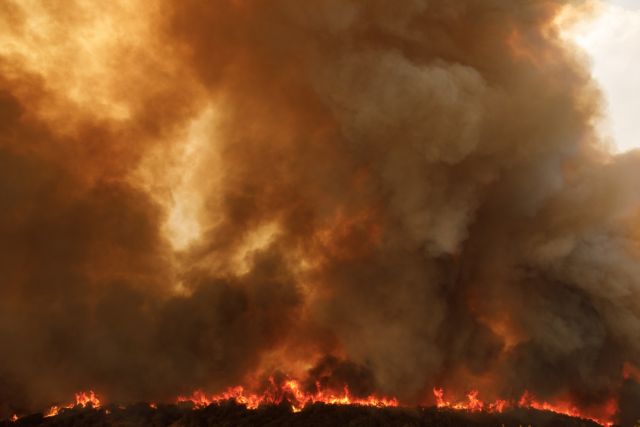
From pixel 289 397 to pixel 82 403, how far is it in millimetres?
11567

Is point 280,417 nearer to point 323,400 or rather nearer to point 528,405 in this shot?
point 323,400

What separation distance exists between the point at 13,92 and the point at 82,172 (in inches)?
239

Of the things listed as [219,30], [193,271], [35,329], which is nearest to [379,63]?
[219,30]

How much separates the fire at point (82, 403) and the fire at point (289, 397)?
15.5ft

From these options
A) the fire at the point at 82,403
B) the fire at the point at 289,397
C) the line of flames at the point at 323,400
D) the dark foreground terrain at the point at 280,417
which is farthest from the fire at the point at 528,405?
the fire at the point at 82,403

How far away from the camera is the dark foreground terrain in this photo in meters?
31.9

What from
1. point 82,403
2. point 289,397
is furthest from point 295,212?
point 82,403

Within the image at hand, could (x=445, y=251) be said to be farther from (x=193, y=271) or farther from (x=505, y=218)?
(x=193, y=271)

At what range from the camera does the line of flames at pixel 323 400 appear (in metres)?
36.0

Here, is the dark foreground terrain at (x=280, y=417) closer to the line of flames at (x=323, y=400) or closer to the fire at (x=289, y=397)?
the line of flames at (x=323, y=400)

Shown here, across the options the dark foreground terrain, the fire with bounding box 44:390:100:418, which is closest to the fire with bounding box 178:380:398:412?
the dark foreground terrain

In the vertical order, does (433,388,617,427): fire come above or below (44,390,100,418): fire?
below

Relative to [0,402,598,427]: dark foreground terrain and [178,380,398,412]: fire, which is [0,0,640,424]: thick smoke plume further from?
[0,402,598,427]: dark foreground terrain

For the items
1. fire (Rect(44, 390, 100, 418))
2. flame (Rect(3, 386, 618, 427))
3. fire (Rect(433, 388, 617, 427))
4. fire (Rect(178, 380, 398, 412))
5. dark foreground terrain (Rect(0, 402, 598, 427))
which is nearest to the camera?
dark foreground terrain (Rect(0, 402, 598, 427))
